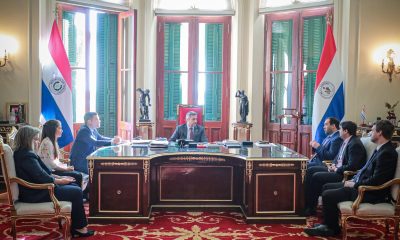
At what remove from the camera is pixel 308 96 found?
26.8ft

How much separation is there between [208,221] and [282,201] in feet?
2.75

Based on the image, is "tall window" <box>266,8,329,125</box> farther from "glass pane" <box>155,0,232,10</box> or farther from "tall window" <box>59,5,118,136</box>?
"tall window" <box>59,5,118,136</box>

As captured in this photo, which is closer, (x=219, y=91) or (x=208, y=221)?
(x=208, y=221)

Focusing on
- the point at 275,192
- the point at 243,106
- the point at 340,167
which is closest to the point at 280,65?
the point at 243,106

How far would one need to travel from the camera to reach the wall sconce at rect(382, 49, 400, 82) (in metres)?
6.87

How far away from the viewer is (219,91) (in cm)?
889

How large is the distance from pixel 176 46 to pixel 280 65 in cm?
199

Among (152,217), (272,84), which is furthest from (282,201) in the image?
(272,84)

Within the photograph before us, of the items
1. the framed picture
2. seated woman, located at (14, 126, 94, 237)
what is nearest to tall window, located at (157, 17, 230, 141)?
the framed picture

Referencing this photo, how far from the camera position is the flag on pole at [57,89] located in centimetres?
706

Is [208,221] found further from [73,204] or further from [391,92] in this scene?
[391,92]

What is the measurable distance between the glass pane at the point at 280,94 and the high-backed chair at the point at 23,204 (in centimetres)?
515

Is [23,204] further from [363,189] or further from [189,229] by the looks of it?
[363,189]

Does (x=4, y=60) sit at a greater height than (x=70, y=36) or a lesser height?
lesser
